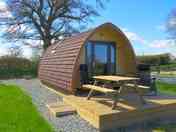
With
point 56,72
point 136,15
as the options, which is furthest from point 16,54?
point 56,72

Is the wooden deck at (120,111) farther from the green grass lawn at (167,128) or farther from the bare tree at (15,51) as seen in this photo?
the bare tree at (15,51)

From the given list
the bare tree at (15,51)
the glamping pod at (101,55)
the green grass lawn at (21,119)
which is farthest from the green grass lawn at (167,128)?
the bare tree at (15,51)

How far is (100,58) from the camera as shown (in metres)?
8.83

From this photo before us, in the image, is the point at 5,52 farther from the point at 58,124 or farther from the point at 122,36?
the point at 58,124

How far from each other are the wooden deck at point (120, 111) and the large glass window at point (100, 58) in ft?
8.23

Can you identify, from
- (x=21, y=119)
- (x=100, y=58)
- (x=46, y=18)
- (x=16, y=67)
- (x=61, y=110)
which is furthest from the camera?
(x=46, y=18)

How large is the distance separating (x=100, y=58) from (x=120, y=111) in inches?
159

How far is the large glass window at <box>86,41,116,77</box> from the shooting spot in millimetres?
8578

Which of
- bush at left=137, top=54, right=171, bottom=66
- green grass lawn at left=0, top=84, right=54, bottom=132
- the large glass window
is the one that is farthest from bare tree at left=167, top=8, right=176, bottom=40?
green grass lawn at left=0, top=84, right=54, bottom=132

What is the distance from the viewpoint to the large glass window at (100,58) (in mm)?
8578

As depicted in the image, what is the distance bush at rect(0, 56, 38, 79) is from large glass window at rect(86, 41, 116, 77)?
1177 centimetres

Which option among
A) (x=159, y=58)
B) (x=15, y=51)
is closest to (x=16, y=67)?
(x=15, y=51)

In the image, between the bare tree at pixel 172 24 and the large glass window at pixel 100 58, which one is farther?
the bare tree at pixel 172 24

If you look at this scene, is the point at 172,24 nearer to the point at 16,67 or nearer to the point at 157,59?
the point at 157,59
